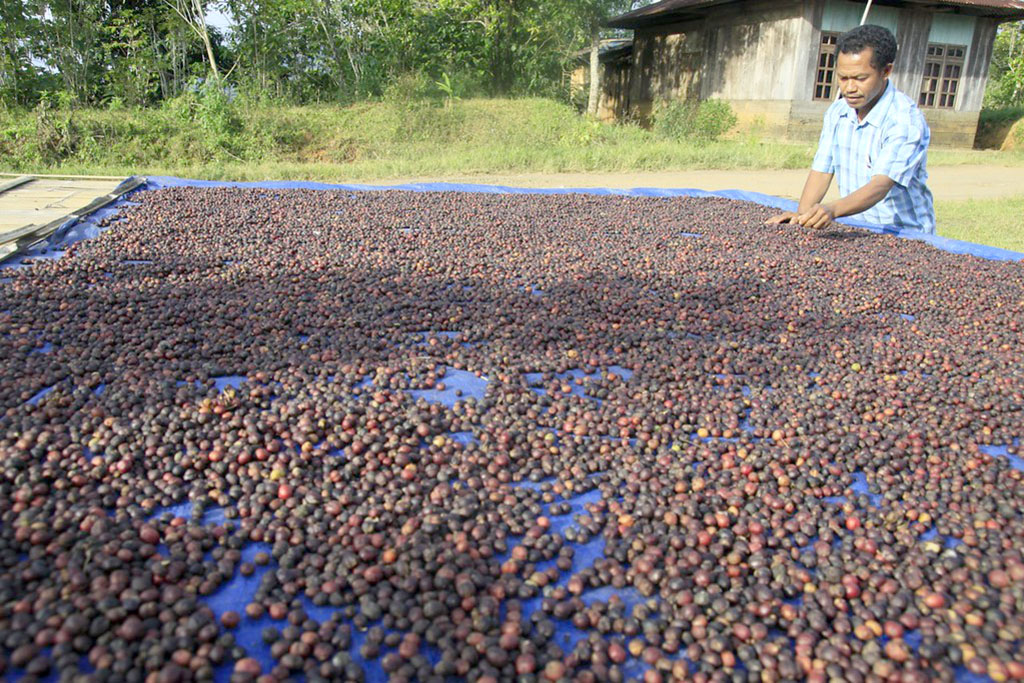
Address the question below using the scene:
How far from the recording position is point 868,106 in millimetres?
4367

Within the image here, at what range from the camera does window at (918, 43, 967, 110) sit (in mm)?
14125

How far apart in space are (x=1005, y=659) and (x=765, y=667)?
0.49 meters

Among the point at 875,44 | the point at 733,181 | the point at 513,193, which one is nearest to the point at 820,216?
the point at 875,44

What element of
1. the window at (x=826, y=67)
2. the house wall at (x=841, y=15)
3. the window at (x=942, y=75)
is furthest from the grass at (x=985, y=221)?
the window at (x=942, y=75)

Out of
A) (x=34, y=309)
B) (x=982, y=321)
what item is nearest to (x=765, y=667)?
(x=982, y=321)

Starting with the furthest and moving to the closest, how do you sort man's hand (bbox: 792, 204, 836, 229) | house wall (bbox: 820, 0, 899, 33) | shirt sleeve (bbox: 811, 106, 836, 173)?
house wall (bbox: 820, 0, 899, 33)
shirt sleeve (bbox: 811, 106, 836, 173)
man's hand (bbox: 792, 204, 836, 229)

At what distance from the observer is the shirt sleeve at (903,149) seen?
4.08m

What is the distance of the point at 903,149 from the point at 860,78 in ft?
1.62

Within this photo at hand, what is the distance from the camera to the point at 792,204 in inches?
240

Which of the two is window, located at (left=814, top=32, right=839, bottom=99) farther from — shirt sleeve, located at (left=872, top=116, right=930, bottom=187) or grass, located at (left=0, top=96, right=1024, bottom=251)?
shirt sleeve, located at (left=872, top=116, right=930, bottom=187)

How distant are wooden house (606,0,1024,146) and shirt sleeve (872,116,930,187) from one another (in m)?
9.73

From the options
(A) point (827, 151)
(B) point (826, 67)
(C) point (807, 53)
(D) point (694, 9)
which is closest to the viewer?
(A) point (827, 151)

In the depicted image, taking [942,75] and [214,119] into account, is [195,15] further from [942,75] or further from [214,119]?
[942,75]

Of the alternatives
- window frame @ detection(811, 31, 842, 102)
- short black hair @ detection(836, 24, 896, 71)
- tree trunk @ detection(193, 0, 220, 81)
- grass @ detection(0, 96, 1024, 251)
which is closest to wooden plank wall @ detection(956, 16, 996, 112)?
grass @ detection(0, 96, 1024, 251)
